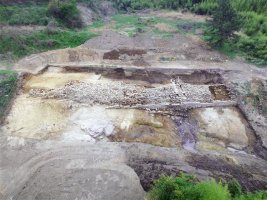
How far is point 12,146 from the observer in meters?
17.0

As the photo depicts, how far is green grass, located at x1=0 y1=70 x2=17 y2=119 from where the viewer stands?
64.7 ft

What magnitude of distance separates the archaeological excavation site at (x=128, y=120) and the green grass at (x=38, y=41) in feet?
2.38

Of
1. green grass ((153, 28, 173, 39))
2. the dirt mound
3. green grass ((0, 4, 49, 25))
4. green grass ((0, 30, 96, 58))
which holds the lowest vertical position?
the dirt mound

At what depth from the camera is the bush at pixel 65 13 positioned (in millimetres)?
28781

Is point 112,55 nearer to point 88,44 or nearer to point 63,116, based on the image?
point 88,44

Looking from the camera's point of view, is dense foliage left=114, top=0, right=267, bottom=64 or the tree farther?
dense foliage left=114, top=0, right=267, bottom=64

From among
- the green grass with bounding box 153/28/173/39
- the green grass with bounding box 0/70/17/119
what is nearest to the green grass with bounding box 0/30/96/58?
the green grass with bounding box 0/70/17/119

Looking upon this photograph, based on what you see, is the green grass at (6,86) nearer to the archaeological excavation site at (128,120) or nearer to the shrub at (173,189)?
the archaeological excavation site at (128,120)

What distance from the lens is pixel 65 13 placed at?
28.9m

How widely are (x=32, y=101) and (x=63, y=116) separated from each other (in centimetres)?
244

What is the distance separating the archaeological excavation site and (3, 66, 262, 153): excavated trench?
0.20ft

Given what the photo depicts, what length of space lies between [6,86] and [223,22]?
53.2 ft

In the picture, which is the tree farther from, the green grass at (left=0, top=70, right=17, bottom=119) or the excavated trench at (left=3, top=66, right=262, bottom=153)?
the green grass at (left=0, top=70, right=17, bottom=119)

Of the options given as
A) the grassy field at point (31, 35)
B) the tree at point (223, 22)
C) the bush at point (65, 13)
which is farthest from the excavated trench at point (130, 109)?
the bush at point (65, 13)
